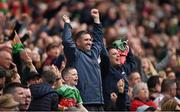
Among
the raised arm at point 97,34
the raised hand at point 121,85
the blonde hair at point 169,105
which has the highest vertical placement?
the raised arm at point 97,34

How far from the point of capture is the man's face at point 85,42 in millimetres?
11969

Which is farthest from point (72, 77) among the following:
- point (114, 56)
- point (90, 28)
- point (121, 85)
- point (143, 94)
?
point (90, 28)

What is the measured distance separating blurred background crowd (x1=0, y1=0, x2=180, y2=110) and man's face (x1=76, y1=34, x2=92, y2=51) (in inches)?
30.9

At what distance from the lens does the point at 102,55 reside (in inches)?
498

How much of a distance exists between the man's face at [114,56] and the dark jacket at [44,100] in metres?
2.16

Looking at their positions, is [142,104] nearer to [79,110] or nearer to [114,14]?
[79,110]

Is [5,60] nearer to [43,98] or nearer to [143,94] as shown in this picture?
[43,98]

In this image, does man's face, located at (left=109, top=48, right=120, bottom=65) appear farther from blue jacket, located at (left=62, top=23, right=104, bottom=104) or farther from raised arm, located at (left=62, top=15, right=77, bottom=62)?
raised arm, located at (left=62, top=15, right=77, bottom=62)

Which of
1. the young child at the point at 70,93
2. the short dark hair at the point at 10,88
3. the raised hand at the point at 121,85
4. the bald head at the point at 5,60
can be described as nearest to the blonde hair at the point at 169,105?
the raised hand at the point at 121,85

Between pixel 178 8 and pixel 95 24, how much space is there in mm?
15459

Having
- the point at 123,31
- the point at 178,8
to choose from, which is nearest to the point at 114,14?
the point at 123,31

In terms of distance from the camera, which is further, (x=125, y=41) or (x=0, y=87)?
(x=125, y=41)

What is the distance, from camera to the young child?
10898 millimetres

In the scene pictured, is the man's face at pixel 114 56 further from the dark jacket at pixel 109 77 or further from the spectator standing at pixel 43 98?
the spectator standing at pixel 43 98
